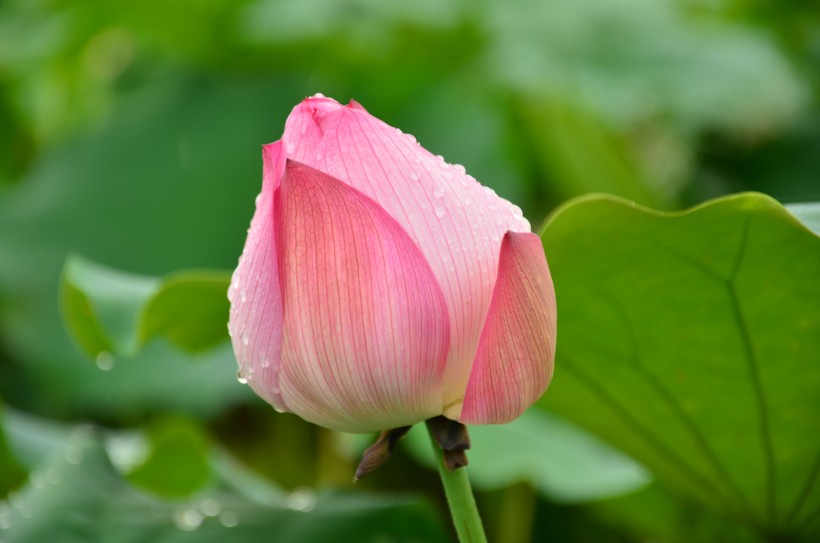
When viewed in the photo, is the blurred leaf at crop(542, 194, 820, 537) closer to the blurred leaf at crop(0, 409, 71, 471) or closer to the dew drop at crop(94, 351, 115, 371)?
the dew drop at crop(94, 351, 115, 371)

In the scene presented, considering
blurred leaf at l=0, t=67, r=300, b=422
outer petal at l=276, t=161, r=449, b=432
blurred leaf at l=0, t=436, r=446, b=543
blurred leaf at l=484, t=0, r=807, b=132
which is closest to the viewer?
outer petal at l=276, t=161, r=449, b=432

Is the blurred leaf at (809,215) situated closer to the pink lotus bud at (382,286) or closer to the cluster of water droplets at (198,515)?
the pink lotus bud at (382,286)

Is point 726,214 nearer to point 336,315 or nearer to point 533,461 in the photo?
point 336,315

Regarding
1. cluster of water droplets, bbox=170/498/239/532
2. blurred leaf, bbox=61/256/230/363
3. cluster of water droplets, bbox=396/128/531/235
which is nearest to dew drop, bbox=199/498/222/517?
cluster of water droplets, bbox=170/498/239/532

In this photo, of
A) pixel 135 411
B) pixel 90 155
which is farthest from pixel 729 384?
pixel 90 155

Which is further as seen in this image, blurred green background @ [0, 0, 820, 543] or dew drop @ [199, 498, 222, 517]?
blurred green background @ [0, 0, 820, 543]

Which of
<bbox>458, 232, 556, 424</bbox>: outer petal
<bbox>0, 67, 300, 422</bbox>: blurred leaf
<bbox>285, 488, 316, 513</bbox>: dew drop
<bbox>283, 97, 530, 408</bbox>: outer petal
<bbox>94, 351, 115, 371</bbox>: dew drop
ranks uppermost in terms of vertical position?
<bbox>283, 97, 530, 408</bbox>: outer petal

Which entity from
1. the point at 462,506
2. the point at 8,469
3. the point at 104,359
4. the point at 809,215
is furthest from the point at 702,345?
the point at 8,469
